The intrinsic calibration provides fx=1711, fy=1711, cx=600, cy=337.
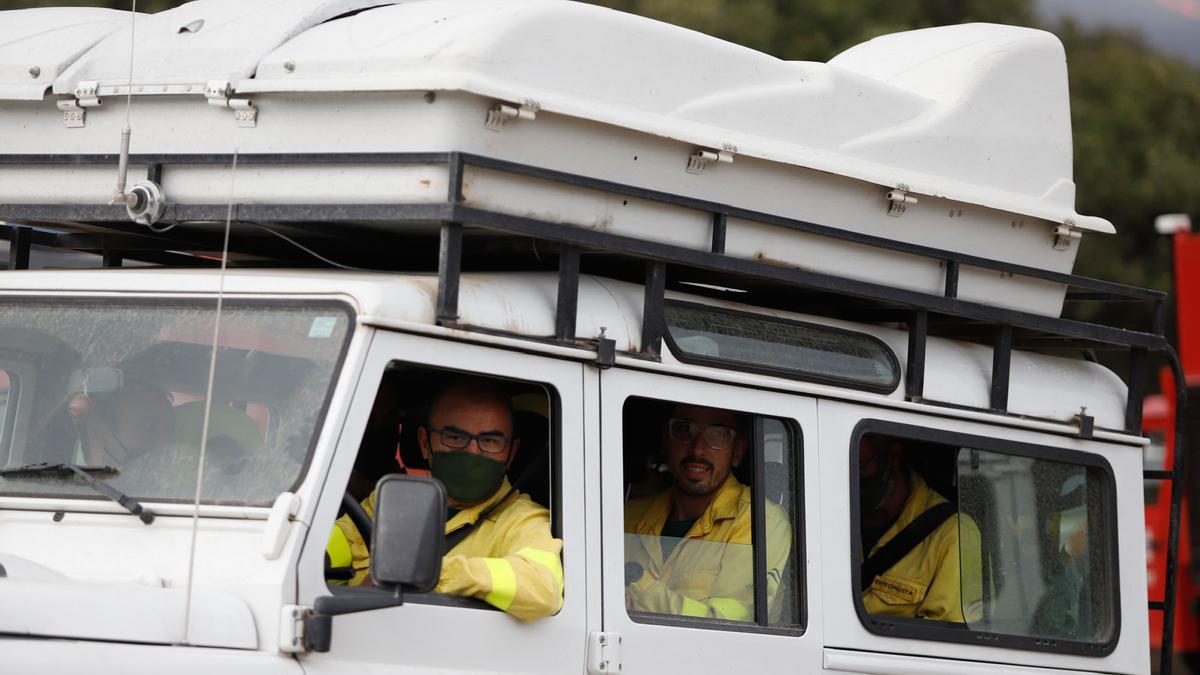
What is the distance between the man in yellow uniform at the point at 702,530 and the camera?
448cm

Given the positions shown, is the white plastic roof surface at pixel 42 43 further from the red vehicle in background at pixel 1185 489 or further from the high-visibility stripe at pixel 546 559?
the red vehicle in background at pixel 1185 489

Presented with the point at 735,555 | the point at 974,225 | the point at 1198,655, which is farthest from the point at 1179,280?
the point at 735,555

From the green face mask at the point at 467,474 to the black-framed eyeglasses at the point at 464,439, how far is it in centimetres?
2

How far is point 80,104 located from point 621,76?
143 centimetres

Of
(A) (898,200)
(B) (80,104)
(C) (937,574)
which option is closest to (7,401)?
(B) (80,104)

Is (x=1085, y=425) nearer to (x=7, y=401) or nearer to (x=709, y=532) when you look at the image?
(x=709, y=532)

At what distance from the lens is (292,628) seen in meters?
3.50

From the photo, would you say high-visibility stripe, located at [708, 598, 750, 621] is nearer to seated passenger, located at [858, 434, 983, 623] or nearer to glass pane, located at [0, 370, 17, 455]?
seated passenger, located at [858, 434, 983, 623]

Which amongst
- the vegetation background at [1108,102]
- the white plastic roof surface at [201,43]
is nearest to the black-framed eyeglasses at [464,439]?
the white plastic roof surface at [201,43]

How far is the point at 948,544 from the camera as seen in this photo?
5258 millimetres

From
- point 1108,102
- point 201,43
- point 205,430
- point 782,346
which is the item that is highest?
point 1108,102

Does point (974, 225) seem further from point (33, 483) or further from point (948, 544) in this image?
point (33, 483)

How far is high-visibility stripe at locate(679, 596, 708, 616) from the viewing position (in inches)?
176

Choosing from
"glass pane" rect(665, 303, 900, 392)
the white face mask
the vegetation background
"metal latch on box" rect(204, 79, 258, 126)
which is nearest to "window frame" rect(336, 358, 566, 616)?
"glass pane" rect(665, 303, 900, 392)
